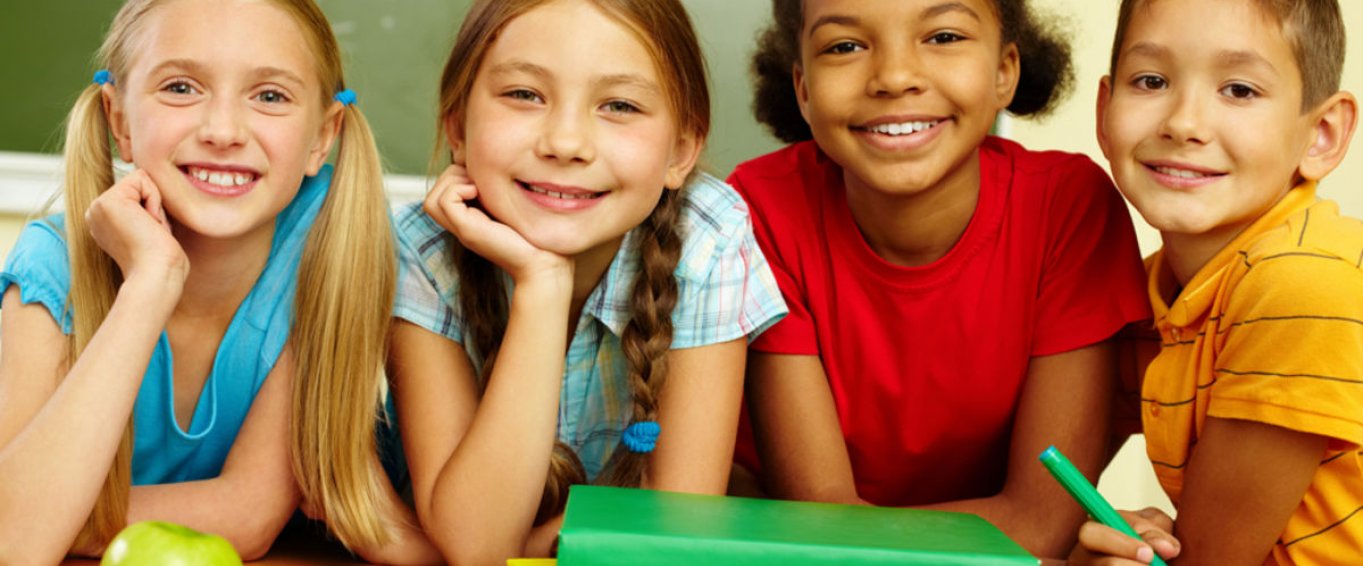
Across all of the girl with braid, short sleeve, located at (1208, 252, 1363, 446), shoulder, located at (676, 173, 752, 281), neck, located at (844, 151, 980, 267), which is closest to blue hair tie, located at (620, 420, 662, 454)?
the girl with braid

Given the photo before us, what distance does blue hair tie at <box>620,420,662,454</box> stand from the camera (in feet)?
3.63

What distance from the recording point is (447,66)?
3.88ft

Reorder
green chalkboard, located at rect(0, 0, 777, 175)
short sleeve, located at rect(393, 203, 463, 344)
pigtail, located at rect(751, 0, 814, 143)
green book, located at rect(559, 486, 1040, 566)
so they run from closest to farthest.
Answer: green book, located at rect(559, 486, 1040, 566)
short sleeve, located at rect(393, 203, 463, 344)
pigtail, located at rect(751, 0, 814, 143)
green chalkboard, located at rect(0, 0, 777, 175)

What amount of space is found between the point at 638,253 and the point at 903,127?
1.01 feet

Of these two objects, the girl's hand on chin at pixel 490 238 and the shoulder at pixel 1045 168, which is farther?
the shoulder at pixel 1045 168

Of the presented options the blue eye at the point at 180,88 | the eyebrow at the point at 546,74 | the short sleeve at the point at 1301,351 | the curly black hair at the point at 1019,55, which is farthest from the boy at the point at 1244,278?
the blue eye at the point at 180,88

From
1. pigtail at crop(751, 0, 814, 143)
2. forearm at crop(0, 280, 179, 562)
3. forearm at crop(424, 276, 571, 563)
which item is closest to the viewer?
forearm at crop(0, 280, 179, 562)

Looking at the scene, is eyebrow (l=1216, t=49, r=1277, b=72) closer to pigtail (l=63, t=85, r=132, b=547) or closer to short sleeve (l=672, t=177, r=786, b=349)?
short sleeve (l=672, t=177, r=786, b=349)

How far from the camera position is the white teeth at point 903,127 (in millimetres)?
1256

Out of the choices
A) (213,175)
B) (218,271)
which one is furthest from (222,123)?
(218,271)

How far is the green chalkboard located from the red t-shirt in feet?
3.10

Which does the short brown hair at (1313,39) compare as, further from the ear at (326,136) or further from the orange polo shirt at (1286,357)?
the ear at (326,136)

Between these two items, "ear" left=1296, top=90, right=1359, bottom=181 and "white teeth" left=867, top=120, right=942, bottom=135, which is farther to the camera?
"white teeth" left=867, top=120, right=942, bottom=135

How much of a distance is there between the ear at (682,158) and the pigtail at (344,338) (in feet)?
0.91
